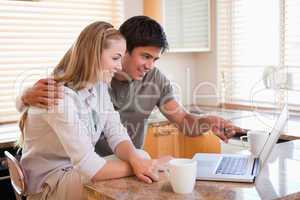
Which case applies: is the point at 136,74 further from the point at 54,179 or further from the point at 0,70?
the point at 0,70

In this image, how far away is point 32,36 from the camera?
2832mm

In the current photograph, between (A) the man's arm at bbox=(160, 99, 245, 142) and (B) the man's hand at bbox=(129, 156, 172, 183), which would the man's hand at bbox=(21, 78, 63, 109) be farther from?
(A) the man's arm at bbox=(160, 99, 245, 142)

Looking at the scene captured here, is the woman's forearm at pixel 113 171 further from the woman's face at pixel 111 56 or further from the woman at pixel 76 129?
the woman's face at pixel 111 56

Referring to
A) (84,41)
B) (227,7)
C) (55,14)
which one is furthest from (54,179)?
(227,7)

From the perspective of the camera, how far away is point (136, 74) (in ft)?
6.31

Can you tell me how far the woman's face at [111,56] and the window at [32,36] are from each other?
4.19 ft

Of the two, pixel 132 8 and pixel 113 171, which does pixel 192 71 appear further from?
pixel 113 171

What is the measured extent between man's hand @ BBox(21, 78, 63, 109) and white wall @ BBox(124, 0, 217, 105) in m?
2.07

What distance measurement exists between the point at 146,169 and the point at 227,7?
2512mm

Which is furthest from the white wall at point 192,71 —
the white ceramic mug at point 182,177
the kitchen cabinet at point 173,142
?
the white ceramic mug at point 182,177

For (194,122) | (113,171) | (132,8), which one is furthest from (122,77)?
(132,8)

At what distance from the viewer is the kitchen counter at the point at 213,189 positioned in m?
1.09

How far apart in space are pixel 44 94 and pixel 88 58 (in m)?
0.21

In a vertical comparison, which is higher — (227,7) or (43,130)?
(227,7)
